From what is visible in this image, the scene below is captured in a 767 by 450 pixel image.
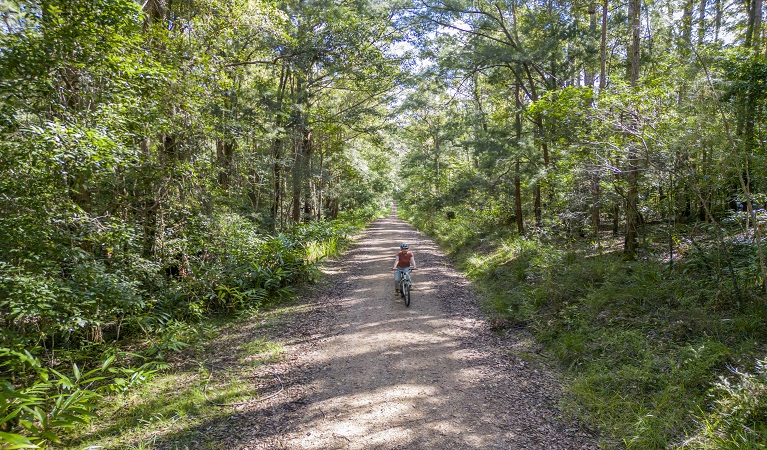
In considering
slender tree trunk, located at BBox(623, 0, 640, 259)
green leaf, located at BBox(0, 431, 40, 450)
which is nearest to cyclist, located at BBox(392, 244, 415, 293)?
slender tree trunk, located at BBox(623, 0, 640, 259)

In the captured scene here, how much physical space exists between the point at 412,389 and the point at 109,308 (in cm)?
459

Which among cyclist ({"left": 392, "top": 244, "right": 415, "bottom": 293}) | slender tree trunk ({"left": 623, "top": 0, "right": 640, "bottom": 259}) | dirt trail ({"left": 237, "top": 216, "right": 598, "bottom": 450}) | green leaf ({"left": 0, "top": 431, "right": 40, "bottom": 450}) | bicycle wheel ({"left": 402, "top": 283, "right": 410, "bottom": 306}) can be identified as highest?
slender tree trunk ({"left": 623, "top": 0, "right": 640, "bottom": 259})

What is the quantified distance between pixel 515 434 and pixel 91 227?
20.5 ft

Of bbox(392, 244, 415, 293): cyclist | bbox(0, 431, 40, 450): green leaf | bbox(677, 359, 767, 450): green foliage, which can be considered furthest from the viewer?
bbox(392, 244, 415, 293): cyclist

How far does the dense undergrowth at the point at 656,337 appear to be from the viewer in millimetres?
3875

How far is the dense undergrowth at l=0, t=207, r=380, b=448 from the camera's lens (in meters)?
4.28

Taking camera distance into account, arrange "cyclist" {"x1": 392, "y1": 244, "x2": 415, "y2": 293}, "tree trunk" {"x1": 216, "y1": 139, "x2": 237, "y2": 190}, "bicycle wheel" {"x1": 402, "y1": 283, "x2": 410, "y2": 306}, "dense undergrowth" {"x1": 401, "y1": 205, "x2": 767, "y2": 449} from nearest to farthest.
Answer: "dense undergrowth" {"x1": 401, "y1": 205, "x2": 767, "y2": 449}
"bicycle wheel" {"x1": 402, "y1": 283, "x2": 410, "y2": 306}
"cyclist" {"x1": 392, "y1": 244, "x2": 415, "y2": 293}
"tree trunk" {"x1": 216, "y1": 139, "x2": 237, "y2": 190}

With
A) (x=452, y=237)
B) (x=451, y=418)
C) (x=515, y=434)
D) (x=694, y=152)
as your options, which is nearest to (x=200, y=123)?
(x=451, y=418)

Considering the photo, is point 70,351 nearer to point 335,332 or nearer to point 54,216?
point 54,216

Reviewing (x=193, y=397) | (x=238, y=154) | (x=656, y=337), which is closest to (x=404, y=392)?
(x=193, y=397)

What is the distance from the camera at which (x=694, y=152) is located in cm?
617

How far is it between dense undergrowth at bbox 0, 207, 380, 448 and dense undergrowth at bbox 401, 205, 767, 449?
19.6 ft

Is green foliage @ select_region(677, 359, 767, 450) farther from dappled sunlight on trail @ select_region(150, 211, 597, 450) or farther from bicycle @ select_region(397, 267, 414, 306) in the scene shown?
bicycle @ select_region(397, 267, 414, 306)

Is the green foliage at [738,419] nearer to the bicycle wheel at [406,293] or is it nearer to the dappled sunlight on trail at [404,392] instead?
the dappled sunlight on trail at [404,392]
